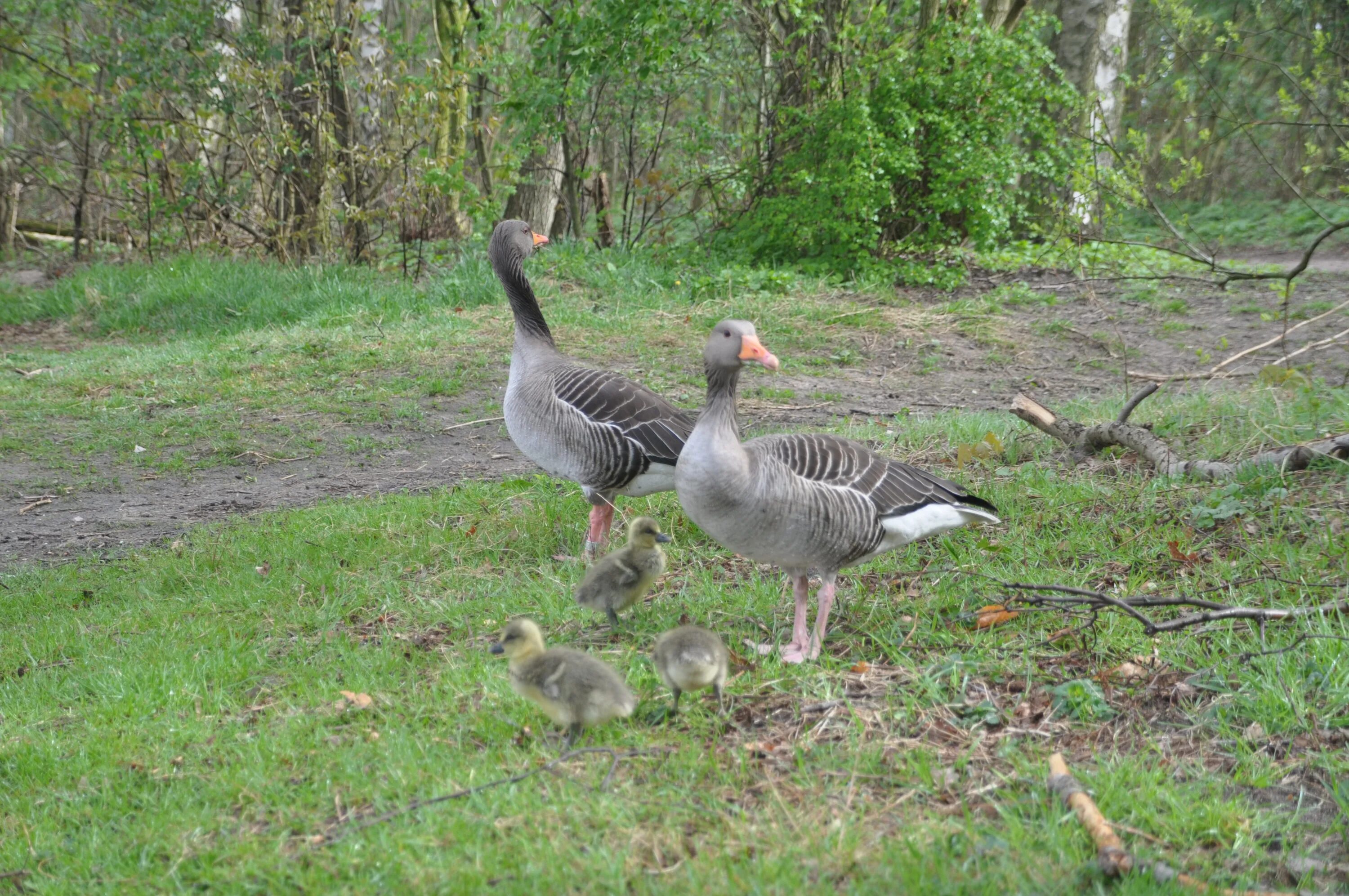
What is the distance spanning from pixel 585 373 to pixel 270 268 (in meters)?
9.81

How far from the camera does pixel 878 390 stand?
428 inches

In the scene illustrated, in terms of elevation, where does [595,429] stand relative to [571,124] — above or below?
below

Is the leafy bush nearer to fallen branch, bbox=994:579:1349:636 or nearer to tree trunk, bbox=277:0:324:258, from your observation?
tree trunk, bbox=277:0:324:258

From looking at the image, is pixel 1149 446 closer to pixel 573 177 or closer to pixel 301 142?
pixel 573 177

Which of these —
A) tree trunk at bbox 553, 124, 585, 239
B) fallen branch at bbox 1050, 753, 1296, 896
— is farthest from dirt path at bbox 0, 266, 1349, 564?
tree trunk at bbox 553, 124, 585, 239

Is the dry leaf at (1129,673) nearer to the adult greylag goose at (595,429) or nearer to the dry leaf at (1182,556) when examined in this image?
the dry leaf at (1182,556)

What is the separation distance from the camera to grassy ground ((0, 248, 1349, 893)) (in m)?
3.50

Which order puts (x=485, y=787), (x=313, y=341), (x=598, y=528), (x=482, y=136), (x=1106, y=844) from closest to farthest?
(x=1106, y=844)
(x=485, y=787)
(x=598, y=528)
(x=313, y=341)
(x=482, y=136)

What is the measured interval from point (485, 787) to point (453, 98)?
13445 mm

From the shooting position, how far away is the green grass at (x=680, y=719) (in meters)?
3.48

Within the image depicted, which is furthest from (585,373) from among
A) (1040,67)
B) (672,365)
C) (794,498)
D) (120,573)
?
(1040,67)

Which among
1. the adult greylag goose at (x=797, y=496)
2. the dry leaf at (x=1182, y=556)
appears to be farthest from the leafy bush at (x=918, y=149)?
the adult greylag goose at (x=797, y=496)

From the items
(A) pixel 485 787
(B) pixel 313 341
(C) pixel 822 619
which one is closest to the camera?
(A) pixel 485 787

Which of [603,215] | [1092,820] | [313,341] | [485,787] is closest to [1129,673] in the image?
[1092,820]
